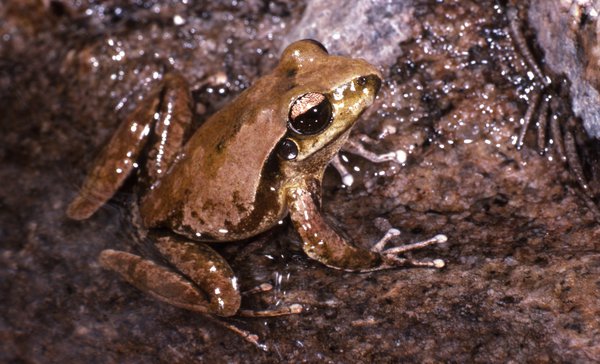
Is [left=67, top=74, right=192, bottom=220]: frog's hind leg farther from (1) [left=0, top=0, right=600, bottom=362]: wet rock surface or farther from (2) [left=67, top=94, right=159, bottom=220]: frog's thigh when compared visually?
(1) [left=0, top=0, right=600, bottom=362]: wet rock surface

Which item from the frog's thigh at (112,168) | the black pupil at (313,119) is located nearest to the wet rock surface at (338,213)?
the frog's thigh at (112,168)

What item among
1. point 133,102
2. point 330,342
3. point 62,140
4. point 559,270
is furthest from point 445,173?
point 62,140

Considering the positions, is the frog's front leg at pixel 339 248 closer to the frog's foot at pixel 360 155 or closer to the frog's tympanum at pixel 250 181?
the frog's tympanum at pixel 250 181

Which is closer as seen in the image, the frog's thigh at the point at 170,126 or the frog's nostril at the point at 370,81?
the frog's nostril at the point at 370,81

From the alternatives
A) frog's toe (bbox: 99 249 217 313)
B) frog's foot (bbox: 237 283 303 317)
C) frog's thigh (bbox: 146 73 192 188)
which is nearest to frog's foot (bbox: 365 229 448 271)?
frog's foot (bbox: 237 283 303 317)

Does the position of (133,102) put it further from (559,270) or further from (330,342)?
(559,270)

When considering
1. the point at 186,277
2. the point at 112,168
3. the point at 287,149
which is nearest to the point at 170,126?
the point at 112,168

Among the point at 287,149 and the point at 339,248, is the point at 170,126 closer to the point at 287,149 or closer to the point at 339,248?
the point at 287,149

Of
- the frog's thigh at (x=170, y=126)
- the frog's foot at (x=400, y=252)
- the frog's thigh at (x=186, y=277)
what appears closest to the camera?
the frog's thigh at (x=186, y=277)
